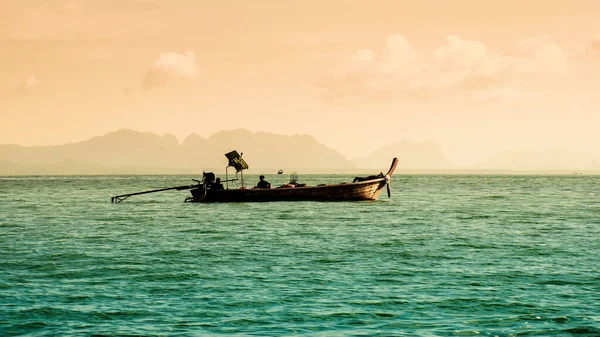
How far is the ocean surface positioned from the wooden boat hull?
51.6ft

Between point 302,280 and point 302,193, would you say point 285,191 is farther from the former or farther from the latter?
point 302,280

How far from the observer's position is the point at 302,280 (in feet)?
69.4

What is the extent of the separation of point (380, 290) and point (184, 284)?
599cm

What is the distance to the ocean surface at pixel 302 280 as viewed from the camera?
15.8 m

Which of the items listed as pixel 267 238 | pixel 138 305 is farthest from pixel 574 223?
pixel 138 305

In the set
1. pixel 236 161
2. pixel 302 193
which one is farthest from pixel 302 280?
pixel 236 161

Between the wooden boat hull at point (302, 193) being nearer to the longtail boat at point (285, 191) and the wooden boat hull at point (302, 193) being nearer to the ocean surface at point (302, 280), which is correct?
the longtail boat at point (285, 191)

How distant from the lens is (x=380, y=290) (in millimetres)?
19438

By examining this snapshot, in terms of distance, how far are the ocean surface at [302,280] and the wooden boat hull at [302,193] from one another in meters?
15.7

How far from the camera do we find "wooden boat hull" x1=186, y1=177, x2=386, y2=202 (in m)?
56.3

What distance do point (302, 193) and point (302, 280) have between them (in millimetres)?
35933

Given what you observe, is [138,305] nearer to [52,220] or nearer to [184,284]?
[184,284]

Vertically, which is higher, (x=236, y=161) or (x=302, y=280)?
(x=236, y=161)

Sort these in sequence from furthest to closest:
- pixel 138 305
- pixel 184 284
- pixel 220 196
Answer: pixel 220 196, pixel 184 284, pixel 138 305
